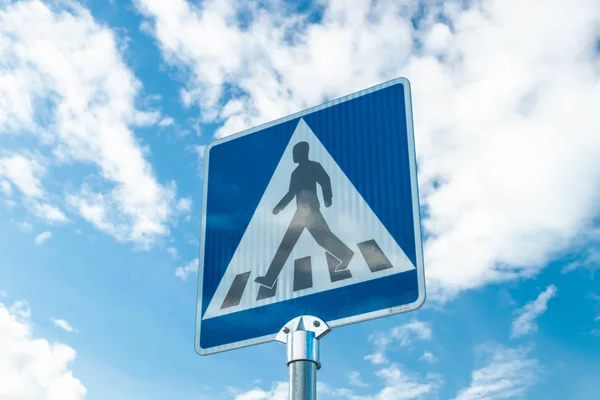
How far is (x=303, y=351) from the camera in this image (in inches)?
76.1

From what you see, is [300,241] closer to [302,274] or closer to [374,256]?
[302,274]

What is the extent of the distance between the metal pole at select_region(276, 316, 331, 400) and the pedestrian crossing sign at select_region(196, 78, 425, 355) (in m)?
0.07

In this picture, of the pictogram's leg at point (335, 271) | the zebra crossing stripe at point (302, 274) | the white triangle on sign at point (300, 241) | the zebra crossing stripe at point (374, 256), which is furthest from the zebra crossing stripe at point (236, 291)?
the zebra crossing stripe at point (374, 256)

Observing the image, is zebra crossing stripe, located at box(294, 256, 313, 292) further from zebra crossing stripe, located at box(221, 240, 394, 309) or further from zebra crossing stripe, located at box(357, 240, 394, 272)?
zebra crossing stripe, located at box(357, 240, 394, 272)

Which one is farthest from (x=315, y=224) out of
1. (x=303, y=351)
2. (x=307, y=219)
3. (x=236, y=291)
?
(x=303, y=351)

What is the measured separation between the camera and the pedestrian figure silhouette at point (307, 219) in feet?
7.34

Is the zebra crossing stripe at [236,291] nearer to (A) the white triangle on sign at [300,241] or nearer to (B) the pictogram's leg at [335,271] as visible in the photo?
(A) the white triangle on sign at [300,241]

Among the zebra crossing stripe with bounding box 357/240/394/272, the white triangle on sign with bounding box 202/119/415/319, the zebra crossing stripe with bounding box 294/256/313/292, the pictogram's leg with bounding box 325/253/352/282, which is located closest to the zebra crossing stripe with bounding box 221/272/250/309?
the white triangle on sign with bounding box 202/119/415/319

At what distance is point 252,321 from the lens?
89.6 inches

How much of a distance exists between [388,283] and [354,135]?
2.19 feet

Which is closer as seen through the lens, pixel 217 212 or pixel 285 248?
pixel 285 248

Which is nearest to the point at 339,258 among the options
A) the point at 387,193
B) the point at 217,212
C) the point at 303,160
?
the point at 387,193

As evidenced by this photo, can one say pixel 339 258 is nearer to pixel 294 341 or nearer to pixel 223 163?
pixel 294 341

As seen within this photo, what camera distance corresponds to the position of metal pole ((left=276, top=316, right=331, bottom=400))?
1832 mm
